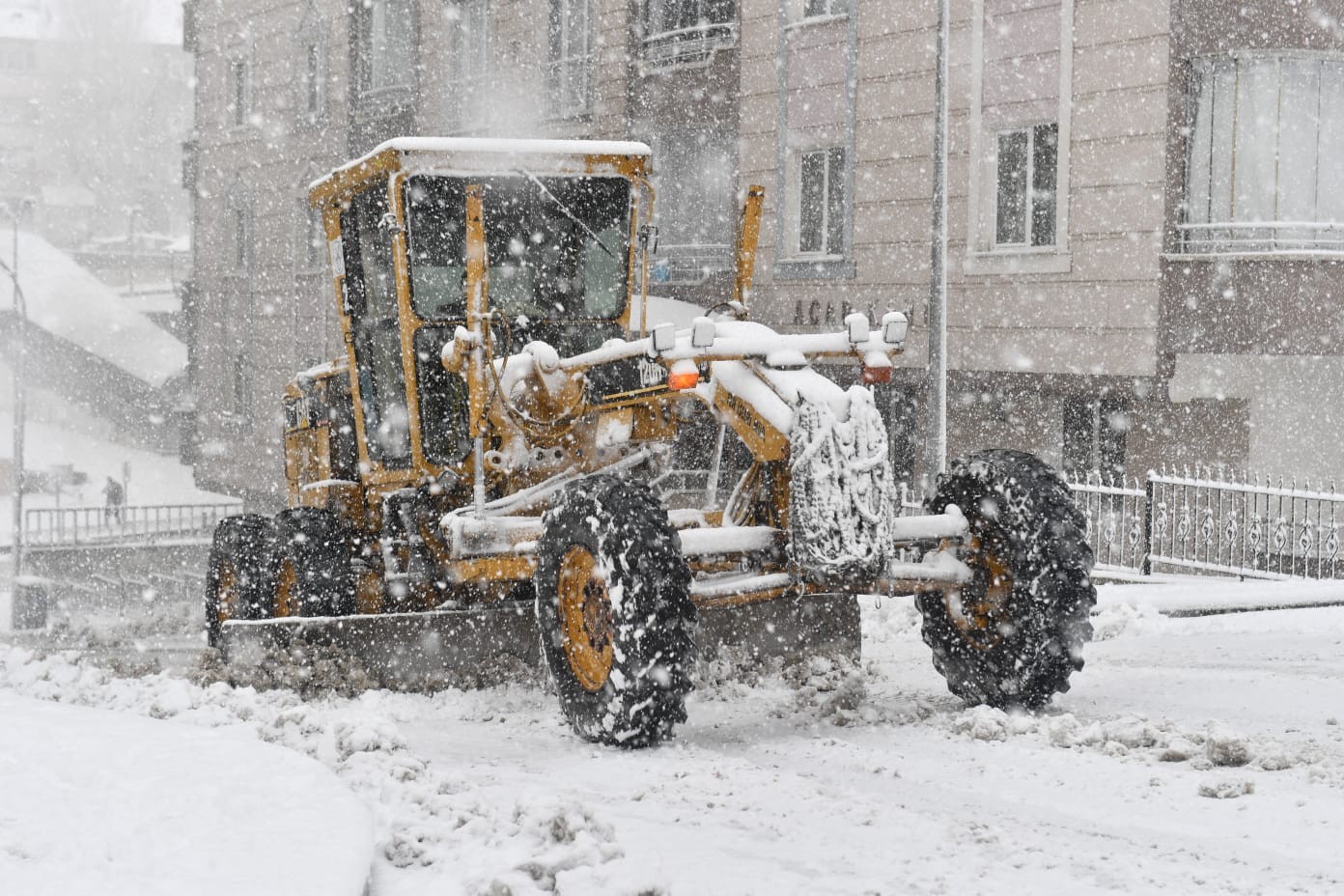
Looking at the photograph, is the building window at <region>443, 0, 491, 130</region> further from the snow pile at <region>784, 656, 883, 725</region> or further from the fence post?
the snow pile at <region>784, 656, 883, 725</region>

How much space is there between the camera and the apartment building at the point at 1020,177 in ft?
53.7

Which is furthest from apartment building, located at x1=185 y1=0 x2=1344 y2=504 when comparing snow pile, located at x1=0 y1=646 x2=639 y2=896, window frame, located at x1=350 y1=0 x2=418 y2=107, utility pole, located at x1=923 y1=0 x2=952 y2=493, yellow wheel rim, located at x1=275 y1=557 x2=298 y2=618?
snow pile, located at x1=0 y1=646 x2=639 y2=896

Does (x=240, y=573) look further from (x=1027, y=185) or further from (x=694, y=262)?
(x=694, y=262)

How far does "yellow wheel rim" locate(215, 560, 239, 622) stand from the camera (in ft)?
35.3

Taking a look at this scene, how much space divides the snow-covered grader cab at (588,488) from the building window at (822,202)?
34.3 feet

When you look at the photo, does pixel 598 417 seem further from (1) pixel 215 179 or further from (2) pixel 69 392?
(2) pixel 69 392

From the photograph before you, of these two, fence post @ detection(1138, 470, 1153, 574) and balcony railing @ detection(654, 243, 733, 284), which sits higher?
balcony railing @ detection(654, 243, 733, 284)

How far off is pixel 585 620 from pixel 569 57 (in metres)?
18.2

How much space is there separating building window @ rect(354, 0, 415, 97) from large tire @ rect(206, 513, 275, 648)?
17624mm

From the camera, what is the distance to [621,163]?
9.04m

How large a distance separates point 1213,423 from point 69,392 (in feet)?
158

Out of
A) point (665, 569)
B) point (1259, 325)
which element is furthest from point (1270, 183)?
point (665, 569)

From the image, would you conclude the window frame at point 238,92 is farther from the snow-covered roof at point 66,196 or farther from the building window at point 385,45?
the snow-covered roof at point 66,196

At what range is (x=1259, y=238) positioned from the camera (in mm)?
16422
